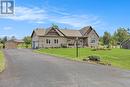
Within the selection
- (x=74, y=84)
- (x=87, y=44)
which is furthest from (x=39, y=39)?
(x=74, y=84)

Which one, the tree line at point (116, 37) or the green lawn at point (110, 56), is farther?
the tree line at point (116, 37)

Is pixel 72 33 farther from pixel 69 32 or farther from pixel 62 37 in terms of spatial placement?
pixel 62 37

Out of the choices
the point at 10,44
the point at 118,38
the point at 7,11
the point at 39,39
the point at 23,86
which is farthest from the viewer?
the point at 118,38

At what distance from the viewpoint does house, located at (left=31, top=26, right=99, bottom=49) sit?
6625 centimetres

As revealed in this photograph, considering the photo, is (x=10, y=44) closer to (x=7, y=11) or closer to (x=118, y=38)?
(x=118, y=38)

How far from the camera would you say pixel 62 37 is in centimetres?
6856

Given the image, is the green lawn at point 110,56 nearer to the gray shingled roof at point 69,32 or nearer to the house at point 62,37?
the house at point 62,37

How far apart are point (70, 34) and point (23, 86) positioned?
59442 millimetres

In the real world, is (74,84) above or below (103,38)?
below

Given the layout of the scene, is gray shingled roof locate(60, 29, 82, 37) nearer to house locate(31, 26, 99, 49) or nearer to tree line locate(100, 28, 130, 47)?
house locate(31, 26, 99, 49)

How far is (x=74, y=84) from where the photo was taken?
39.3 feet

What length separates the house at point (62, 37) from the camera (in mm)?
66250

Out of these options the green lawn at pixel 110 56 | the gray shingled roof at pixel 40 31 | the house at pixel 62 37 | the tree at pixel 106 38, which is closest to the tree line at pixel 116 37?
the tree at pixel 106 38

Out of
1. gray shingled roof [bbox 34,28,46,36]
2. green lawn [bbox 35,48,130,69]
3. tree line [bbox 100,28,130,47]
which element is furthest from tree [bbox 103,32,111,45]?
green lawn [bbox 35,48,130,69]
